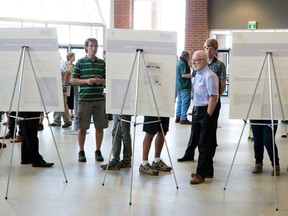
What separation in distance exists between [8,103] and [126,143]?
4.47 ft

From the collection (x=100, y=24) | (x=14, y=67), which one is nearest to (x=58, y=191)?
(x=14, y=67)

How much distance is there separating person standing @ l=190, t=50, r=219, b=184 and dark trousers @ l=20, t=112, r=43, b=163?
6.29 ft

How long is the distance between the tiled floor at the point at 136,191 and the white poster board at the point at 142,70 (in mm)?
713

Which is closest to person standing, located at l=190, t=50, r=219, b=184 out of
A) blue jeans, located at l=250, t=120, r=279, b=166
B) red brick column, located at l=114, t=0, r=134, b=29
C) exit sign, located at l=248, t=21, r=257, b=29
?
blue jeans, located at l=250, t=120, r=279, b=166

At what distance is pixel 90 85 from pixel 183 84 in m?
3.64

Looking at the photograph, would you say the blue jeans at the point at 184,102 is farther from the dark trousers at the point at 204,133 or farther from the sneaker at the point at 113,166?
the dark trousers at the point at 204,133

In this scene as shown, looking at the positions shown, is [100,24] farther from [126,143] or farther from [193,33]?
[126,143]

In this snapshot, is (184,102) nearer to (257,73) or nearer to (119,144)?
(119,144)

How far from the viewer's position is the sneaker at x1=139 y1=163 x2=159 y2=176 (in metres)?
4.32

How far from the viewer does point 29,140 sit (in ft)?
15.3

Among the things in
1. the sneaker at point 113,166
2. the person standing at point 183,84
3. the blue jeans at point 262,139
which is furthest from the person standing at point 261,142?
the person standing at point 183,84

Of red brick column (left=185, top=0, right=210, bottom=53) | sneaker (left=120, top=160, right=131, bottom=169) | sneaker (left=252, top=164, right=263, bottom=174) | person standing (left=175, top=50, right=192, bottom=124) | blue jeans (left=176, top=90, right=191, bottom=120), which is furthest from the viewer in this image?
red brick column (left=185, top=0, right=210, bottom=53)

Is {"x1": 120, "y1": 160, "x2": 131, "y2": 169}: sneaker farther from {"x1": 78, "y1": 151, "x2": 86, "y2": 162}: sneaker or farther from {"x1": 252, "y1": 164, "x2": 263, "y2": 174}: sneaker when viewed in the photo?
{"x1": 252, "y1": 164, "x2": 263, "y2": 174}: sneaker

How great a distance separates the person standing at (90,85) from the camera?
181 inches
